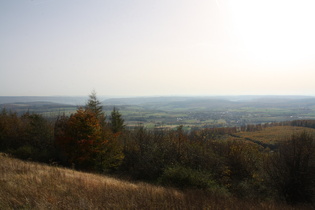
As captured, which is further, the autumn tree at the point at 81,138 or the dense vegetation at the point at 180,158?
the autumn tree at the point at 81,138

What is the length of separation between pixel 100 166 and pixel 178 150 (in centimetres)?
967

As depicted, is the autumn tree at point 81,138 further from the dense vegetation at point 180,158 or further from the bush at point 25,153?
the bush at point 25,153

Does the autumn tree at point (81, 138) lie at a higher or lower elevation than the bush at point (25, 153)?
higher

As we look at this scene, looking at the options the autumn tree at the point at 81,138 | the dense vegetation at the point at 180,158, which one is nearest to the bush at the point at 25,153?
the dense vegetation at the point at 180,158

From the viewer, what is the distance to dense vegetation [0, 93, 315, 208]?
12.4 meters

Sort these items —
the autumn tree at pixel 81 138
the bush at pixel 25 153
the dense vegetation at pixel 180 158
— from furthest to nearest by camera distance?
1. the bush at pixel 25 153
2. the autumn tree at pixel 81 138
3. the dense vegetation at pixel 180 158

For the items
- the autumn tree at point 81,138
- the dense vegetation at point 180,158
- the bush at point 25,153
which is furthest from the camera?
the bush at point 25,153

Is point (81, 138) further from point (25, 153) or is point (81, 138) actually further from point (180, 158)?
point (180, 158)

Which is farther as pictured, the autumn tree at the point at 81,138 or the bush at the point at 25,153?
the bush at the point at 25,153

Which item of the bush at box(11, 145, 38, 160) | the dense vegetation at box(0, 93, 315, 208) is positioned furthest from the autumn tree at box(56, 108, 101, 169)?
the bush at box(11, 145, 38, 160)

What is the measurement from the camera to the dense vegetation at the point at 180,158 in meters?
12.4

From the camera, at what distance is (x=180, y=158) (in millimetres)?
21312

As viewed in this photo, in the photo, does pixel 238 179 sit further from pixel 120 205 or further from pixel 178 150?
pixel 120 205

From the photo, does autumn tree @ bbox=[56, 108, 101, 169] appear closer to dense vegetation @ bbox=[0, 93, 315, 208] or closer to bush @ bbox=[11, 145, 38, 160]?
dense vegetation @ bbox=[0, 93, 315, 208]
